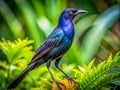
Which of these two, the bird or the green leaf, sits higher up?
the green leaf

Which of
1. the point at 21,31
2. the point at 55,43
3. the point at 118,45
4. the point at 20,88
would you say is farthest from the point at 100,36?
the point at 55,43

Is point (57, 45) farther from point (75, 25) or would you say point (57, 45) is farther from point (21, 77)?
point (75, 25)

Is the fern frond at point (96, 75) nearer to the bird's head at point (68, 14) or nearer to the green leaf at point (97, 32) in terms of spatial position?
the bird's head at point (68, 14)

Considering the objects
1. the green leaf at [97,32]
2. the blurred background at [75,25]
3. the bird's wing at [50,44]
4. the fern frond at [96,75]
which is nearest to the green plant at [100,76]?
the fern frond at [96,75]

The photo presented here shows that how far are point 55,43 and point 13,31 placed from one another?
238 centimetres

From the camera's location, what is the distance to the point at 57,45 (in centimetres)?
185

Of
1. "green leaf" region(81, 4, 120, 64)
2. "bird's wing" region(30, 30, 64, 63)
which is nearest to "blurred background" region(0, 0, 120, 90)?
"green leaf" region(81, 4, 120, 64)

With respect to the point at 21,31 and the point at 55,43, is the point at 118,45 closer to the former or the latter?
the point at 21,31

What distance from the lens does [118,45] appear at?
4.07 metres

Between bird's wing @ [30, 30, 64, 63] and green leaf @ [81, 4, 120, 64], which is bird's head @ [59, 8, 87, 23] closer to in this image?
bird's wing @ [30, 30, 64, 63]

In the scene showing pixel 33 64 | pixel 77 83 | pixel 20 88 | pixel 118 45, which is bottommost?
pixel 77 83

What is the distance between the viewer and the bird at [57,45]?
1.82 m

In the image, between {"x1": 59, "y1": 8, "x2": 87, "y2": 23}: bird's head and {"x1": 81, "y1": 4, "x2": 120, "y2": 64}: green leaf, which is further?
{"x1": 81, "y1": 4, "x2": 120, "y2": 64}: green leaf

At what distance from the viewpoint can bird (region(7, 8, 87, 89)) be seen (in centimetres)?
182
